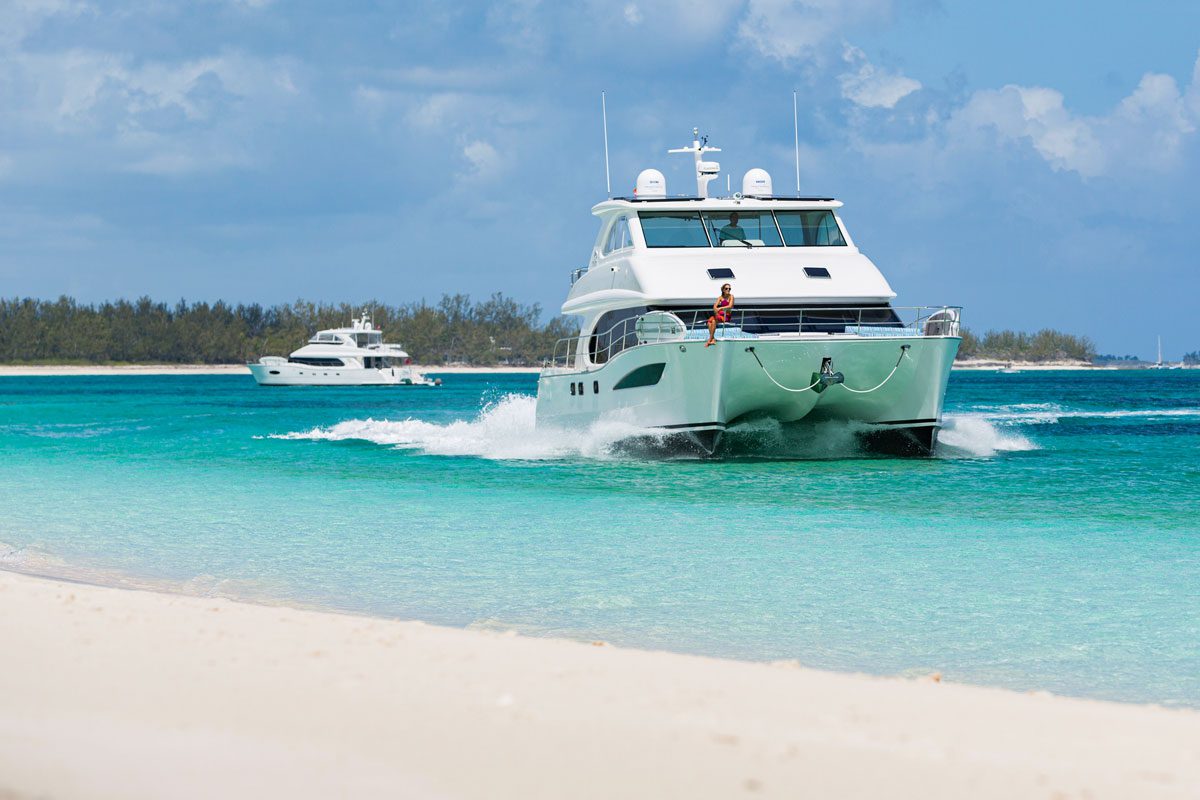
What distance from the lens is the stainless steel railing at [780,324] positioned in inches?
750

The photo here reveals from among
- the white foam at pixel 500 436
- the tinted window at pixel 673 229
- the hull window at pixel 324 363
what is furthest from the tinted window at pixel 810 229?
the hull window at pixel 324 363

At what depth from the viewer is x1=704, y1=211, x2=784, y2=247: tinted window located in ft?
71.9

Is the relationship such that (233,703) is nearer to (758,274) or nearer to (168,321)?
(758,274)

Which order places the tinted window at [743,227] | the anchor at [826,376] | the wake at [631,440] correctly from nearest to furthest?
the anchor at [826,376] < the wake at [631,440] < the tinted window at [743,227]

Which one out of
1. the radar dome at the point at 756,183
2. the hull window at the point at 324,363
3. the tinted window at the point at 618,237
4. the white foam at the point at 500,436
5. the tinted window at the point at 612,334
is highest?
the radar dome at the point at 756,183

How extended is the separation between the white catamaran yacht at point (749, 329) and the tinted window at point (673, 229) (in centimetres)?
2

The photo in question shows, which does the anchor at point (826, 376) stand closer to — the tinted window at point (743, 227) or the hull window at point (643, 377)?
the hull window at point (643, 377)

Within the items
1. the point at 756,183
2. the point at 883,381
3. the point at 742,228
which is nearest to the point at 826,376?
the point at 883,381

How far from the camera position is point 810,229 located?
22203 millimetres

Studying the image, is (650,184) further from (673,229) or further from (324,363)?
(324,363)

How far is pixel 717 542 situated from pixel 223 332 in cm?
16910

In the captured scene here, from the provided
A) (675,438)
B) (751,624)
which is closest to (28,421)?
(675,438)

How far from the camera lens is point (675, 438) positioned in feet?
66.8

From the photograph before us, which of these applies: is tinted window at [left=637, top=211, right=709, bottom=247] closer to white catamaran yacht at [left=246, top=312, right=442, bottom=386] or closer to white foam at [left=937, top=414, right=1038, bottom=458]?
white foam at [left=937, top=414, right=1038, bottom=458]
